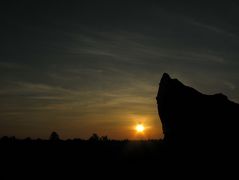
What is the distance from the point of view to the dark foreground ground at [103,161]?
22.5m

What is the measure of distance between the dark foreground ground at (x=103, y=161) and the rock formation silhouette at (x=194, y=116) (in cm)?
80

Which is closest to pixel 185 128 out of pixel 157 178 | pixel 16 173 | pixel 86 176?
pixel 157 178

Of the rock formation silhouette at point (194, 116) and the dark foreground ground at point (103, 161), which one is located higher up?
the rock formation silhouette at point (194, 116)

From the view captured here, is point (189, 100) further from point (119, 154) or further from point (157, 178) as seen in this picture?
point (119, 154)

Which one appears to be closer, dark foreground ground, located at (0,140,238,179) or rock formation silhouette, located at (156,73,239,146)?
dark foreground ground, located at (0,140,238,179)

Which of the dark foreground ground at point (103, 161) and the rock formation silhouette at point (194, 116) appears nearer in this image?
the dark foreground ground at point (103, 161)

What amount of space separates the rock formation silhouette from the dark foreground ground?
80cm

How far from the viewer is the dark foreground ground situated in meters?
22.5

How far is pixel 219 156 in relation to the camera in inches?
875

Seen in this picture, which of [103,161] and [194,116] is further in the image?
[103,161]

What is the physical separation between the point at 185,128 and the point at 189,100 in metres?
1.99

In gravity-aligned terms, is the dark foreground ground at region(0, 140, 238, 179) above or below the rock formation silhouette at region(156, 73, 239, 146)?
below

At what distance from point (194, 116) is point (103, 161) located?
10.9m

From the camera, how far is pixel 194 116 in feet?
79.8
